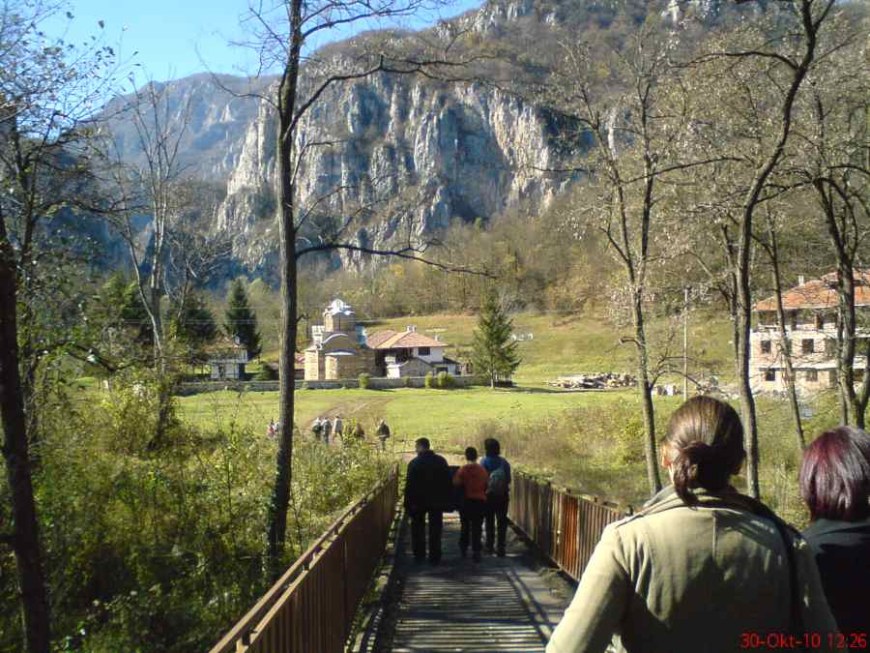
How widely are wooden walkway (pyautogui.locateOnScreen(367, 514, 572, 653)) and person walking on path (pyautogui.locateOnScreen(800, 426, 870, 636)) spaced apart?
4.72 meters

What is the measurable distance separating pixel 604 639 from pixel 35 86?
7894 mm

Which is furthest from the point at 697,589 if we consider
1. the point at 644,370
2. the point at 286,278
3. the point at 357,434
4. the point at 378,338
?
the point at 378,338

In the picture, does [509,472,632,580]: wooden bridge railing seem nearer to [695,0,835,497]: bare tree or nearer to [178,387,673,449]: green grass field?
[695,0,835,497]: bare tree

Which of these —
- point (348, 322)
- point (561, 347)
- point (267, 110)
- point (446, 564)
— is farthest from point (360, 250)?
point (348, 322)

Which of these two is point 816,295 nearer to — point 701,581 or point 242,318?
point 701,581

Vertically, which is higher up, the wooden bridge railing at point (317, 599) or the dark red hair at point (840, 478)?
the dark red hair at point (840, 478)

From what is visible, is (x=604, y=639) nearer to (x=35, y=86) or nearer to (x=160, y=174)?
(x=35, y=86)

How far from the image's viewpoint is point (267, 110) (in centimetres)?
1150

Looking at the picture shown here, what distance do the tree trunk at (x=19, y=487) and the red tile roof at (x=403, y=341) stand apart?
86502 mm

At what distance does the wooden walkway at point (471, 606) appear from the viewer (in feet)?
24.0

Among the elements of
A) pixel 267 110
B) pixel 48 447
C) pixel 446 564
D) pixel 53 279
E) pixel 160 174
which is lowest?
pixel 446 564

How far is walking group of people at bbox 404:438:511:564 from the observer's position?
11.0 meters

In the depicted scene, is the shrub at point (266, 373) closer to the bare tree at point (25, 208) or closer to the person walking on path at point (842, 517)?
the bare tree at point (25, 208)

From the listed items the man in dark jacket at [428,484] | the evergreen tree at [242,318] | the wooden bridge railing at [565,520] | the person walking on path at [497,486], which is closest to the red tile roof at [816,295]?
the wooden bridge railing at [565,520]
